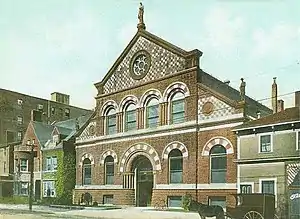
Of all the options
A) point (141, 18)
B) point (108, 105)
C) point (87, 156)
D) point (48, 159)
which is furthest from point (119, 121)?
point (141, 18)

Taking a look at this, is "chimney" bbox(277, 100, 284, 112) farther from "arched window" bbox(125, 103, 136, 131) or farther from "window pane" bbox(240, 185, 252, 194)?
"arched window" bbox(125, 103, 136, 131)

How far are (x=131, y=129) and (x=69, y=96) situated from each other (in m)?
0.86

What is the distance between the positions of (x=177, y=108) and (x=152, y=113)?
0.30m

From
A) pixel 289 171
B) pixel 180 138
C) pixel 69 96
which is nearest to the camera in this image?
pixel 289 171

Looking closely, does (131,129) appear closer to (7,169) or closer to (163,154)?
(163,154)

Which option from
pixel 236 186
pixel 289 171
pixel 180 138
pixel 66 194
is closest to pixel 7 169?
pixel 66 194

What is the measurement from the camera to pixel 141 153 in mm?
5898

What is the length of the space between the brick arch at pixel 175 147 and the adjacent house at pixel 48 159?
3.10 ft

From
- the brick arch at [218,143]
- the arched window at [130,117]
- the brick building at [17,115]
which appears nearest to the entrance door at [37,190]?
the brick building at [17,115]

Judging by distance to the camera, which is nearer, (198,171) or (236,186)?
(236,186)

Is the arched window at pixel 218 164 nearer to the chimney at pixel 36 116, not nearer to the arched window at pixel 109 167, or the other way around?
the arched window at pixel 109 167

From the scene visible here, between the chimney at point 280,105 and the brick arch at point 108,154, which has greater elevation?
the chimney at point 280,105

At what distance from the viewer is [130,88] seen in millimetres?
5898

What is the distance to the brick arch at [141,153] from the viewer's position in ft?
19.1
